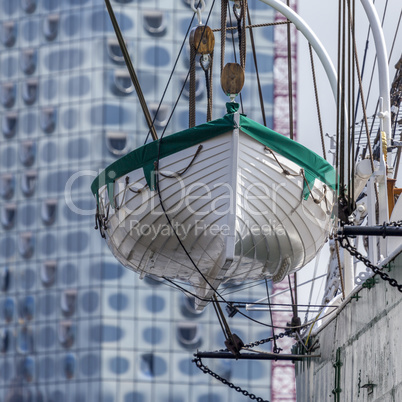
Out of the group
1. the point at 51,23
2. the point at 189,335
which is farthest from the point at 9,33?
the point at 189,335

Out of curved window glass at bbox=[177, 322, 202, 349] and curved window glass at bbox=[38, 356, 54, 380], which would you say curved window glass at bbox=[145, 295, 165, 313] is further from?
curved window glass at bbox=[38, 356, 54, 380]

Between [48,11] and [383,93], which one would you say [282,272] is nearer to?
[383,93]

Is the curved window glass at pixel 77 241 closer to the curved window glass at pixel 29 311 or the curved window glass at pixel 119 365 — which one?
the curved window glass at pixel 29 311

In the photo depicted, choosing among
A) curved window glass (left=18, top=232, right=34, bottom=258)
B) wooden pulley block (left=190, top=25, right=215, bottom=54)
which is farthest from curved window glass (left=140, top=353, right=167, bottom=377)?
wooden pulley block (left=190, top=25, right=215, bottom=54)

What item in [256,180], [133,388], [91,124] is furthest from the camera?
[91,124]

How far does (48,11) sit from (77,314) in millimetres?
21307

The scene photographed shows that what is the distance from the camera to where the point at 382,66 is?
2108cm

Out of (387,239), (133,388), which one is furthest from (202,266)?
(133,388)

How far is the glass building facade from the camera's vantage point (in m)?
83.5

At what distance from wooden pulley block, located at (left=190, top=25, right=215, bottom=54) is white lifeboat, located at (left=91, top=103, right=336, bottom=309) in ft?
7.67

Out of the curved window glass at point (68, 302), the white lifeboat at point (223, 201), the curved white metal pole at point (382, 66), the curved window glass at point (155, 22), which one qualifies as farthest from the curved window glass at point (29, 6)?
the white lifeboat at point (223, 201)

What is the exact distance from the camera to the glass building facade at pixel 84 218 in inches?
3287

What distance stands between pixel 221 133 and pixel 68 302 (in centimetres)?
6814

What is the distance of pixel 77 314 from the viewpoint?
83.8 metres
